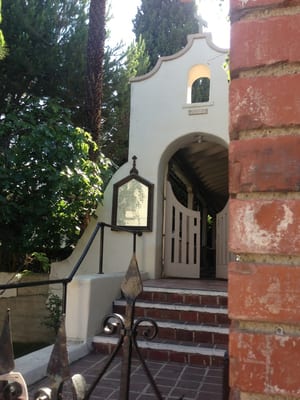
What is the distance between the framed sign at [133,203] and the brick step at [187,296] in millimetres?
1716

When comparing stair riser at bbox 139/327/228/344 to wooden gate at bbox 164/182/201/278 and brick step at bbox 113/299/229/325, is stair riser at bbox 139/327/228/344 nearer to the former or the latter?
brick step at bbox 113/299/229/325

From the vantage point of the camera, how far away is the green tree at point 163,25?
17.3 meters

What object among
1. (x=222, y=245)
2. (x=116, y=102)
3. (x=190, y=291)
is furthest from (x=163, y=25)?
(x=190, y=291)

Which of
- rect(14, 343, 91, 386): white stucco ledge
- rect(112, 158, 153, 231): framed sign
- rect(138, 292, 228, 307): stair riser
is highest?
rect(112, 158, 153, 231): framed sign

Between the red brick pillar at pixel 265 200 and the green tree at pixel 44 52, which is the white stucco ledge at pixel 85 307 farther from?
the green tree at pixel 44 52

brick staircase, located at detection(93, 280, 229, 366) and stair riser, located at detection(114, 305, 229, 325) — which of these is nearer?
brick staircase, located at detection(93, 280, 229, 366)

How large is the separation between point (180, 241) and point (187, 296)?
8.74ft

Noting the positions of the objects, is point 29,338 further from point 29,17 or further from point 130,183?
point 29,17

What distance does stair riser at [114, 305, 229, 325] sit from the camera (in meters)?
4.79

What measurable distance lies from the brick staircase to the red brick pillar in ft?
11.5

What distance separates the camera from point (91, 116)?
8.16m

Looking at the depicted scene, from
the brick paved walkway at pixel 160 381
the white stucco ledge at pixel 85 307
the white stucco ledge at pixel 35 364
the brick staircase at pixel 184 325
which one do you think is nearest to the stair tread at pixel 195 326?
the brick staircase at pixel 184 325

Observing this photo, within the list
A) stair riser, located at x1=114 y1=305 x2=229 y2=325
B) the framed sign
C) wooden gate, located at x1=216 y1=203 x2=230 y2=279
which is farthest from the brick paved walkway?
wooden gate, located at x1=216 y1=203 x2=230 y2=279

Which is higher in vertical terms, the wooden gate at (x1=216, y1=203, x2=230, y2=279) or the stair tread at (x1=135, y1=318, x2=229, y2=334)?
the wooden gate at (x1=216, y1=203, x2=230, y2=279)
